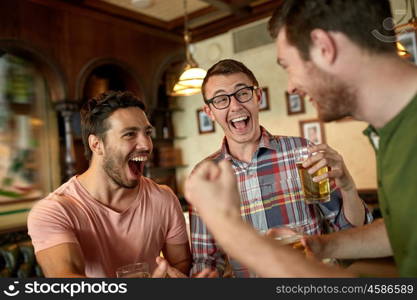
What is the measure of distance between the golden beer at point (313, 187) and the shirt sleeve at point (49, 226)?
0.77 meters

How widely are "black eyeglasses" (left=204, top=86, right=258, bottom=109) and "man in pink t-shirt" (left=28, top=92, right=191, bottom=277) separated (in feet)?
1.12

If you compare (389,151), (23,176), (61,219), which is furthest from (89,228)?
(23,176)

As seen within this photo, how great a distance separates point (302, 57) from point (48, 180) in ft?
9.55

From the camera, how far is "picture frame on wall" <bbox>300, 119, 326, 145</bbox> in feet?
11.4

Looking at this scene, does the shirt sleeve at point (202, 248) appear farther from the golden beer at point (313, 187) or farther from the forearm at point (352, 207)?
the forearm at point (352, 207)

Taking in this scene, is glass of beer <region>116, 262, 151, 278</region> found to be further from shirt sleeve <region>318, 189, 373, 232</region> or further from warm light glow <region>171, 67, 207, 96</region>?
warm light glow <region>171, 67, 207, 96</region>

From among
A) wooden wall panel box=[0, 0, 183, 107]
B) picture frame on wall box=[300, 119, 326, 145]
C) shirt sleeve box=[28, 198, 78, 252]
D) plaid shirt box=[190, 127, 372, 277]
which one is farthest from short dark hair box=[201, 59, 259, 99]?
wooden wall panel box=[0, 0, 183, 107]

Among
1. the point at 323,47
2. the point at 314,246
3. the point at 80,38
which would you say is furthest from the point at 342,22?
the point at 80,38

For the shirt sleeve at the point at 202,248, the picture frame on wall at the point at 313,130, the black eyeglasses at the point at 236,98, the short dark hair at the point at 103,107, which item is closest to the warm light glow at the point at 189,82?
the short dark hair at the point at 103,107

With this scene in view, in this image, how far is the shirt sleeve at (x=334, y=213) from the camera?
1251mm

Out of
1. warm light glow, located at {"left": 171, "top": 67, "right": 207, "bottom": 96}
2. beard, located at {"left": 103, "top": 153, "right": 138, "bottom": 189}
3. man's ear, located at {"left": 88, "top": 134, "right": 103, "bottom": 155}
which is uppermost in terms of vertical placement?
warm light glow, located at {"left": 171, "top": 67, "right": 207, "bottom": 96}

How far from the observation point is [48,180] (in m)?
3.12

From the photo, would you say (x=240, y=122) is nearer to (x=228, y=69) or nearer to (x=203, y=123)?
(x=228, y=69)

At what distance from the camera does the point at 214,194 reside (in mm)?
583
